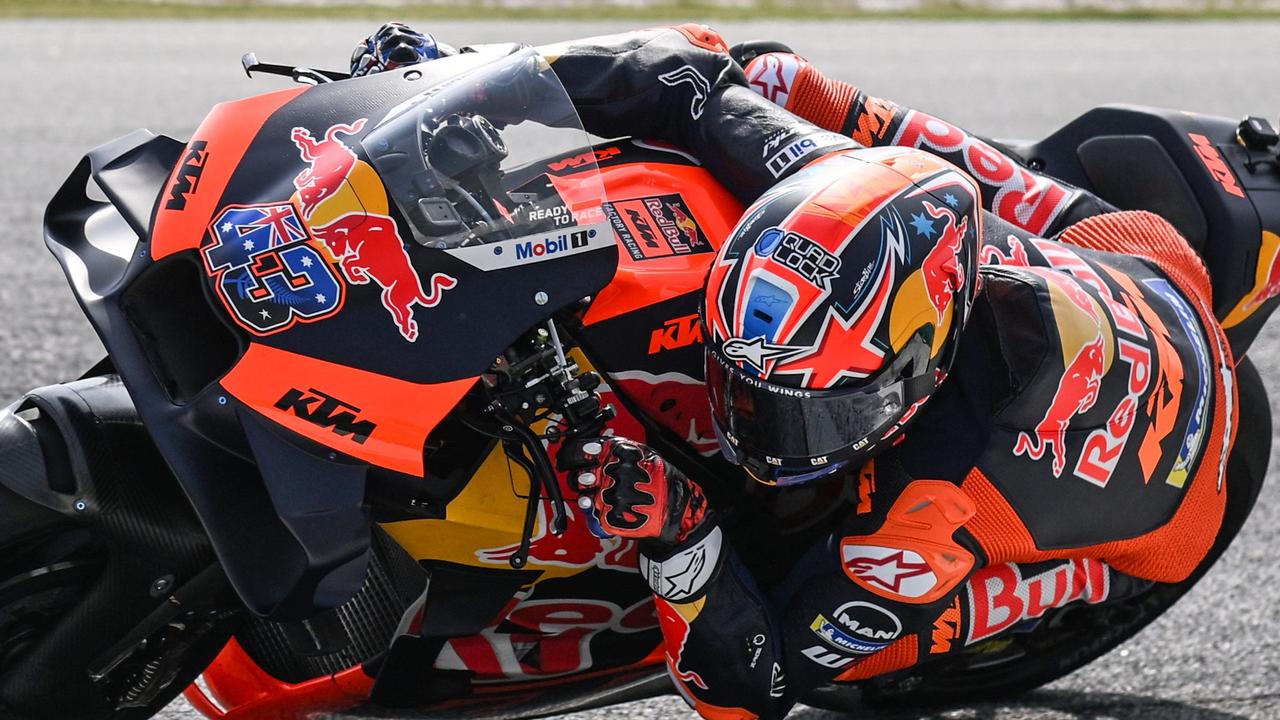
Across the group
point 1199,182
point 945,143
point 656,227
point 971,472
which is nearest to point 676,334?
point 656,227

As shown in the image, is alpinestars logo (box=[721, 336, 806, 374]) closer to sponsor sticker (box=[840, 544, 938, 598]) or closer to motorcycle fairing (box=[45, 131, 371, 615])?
sponsor sticker (box=[840, 544, 938, 598])

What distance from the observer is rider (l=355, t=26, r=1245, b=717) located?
8.18 feet

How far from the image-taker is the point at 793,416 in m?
2.48

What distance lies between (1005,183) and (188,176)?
1.95 meters

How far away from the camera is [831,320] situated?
2.48m

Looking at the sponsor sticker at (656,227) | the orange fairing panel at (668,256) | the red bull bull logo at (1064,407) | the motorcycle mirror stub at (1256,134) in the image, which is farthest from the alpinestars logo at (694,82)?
the motorcycle mirror stub at (1256,134)

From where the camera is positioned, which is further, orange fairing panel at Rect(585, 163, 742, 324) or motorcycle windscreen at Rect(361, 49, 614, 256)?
orange fairing panel at Rect(585, 163, 742, 324)

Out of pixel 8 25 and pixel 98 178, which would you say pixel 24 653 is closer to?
pixel 98 178

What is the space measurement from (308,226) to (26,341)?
326cm

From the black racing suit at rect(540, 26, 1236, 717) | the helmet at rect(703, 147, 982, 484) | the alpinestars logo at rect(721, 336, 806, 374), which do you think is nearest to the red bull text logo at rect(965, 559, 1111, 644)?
the black racing suit at rect(540, 26, 1236, 717)

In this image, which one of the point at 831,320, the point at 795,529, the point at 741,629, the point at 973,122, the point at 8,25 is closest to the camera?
the point at 831,320

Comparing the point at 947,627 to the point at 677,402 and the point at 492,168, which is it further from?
the point at 492,168

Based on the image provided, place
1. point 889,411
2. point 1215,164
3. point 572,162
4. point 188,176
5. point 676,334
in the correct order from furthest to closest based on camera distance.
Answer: point 1215,164 < point 676,334 < point 889,411 < point 572,162 < point 188,176

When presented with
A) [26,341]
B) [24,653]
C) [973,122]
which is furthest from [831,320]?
[973,122]
